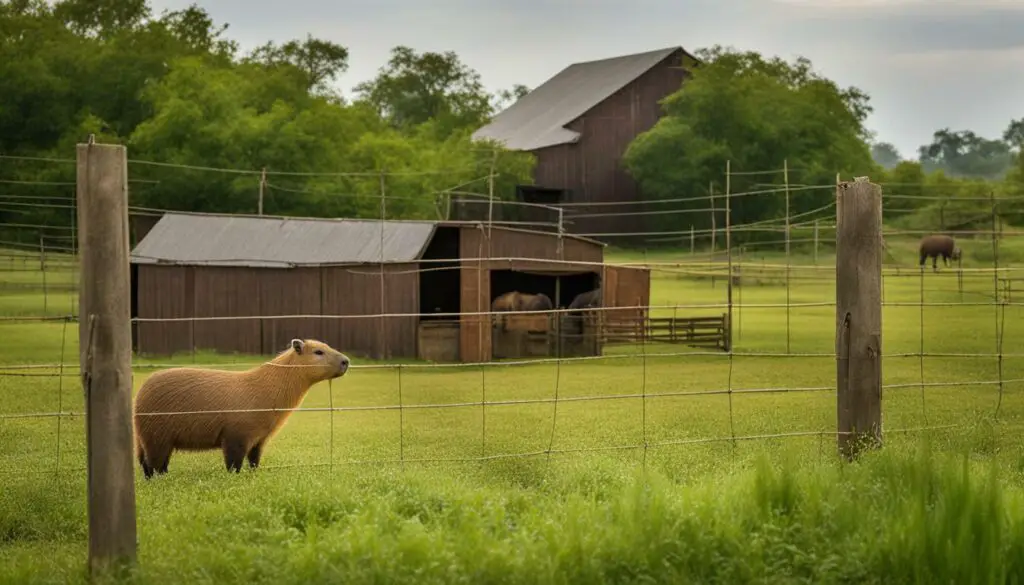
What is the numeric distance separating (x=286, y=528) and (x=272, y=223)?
23255mm

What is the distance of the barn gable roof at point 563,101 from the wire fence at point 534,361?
17.6 metres

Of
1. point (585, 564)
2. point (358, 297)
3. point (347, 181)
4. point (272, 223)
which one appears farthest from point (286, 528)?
point (347, 181)

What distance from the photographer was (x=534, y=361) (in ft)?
52.0

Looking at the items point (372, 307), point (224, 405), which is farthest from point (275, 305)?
point (224, 405)

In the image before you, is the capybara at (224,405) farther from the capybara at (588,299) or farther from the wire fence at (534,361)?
the capybara at (588,299)

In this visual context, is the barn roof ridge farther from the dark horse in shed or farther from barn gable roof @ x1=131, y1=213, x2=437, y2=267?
the dark horse in shed

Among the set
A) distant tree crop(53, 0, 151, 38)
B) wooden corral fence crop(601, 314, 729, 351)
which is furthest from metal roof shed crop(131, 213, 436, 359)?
distant tree crop(53, 0, 151, 38)

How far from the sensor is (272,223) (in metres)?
30.6

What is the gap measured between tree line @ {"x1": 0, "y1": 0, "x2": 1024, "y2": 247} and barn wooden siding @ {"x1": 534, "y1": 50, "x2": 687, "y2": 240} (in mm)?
1592

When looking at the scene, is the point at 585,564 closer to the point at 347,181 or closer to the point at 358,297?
the point at 358,297

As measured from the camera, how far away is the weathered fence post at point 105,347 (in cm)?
721

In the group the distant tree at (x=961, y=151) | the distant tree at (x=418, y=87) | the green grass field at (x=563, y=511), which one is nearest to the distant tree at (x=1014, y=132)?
the distant tree at (x=961, y=151)

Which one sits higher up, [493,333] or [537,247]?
[537,247]

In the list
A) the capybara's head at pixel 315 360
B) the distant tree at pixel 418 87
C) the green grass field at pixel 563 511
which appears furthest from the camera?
the distant tree at pixel 418 87
